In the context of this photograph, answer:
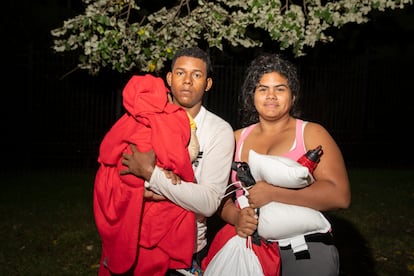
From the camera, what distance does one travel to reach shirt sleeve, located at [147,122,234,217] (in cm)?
244

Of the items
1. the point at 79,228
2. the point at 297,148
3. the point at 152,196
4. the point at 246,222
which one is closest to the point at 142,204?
the point at 152,196

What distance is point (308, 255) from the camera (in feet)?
8.40

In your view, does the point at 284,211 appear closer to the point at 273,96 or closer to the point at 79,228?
the point at 273,96

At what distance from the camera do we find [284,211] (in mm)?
2514

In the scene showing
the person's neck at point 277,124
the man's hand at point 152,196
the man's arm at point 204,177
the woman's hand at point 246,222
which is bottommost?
the woman's hand at point 246,222

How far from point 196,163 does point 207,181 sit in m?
0.13

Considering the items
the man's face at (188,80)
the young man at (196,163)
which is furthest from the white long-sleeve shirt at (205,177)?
the man's face at (188,80)

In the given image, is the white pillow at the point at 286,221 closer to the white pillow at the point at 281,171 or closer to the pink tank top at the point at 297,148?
the white pillow at the point at 281,171

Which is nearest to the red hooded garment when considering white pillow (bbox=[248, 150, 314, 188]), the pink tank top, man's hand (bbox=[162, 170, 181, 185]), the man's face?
man's hand (bbox=[162, 170, 181, 185])

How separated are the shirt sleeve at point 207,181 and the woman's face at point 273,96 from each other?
25 centimetres

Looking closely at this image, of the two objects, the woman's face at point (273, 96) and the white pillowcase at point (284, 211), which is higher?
the woman's face at point (273, 96)

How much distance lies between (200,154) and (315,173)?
24.2 inches

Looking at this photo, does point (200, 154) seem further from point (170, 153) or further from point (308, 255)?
point (308, 255)

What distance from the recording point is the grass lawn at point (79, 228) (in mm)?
5547
